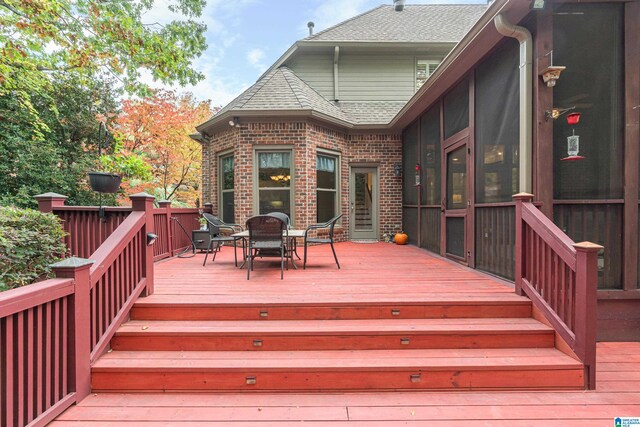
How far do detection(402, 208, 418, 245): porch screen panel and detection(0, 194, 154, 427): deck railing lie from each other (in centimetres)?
536

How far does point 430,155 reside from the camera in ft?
18.0

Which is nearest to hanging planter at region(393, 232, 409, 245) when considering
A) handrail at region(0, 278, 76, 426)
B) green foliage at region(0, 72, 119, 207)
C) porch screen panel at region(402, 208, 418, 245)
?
porch screen panel at region(402, 208, 418, 245)

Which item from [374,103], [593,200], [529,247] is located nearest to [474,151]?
[593,200]

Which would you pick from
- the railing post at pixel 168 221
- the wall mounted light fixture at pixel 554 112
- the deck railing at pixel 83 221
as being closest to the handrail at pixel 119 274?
the deck railing at pixel 83 221

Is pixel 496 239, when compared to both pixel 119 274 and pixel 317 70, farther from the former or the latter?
pixel 317 70

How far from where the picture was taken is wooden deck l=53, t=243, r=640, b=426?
1803 mm

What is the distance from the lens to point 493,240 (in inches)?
138

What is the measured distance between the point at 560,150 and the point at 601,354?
6.24 feet

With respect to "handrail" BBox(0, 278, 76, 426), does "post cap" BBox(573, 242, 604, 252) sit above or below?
above

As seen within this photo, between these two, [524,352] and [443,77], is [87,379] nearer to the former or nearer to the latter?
[524,352]

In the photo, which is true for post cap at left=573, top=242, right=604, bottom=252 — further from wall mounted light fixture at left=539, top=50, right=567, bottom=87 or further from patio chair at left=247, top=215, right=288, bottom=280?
patio chair at left=247, top=215, right=288, bottom=280

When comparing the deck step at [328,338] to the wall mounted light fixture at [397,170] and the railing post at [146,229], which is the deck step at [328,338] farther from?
the wall mounted light fixture at [397,170]

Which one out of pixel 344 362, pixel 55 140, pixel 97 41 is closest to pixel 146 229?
pixel 344 362

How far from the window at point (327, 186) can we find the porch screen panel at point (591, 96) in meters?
4.41
